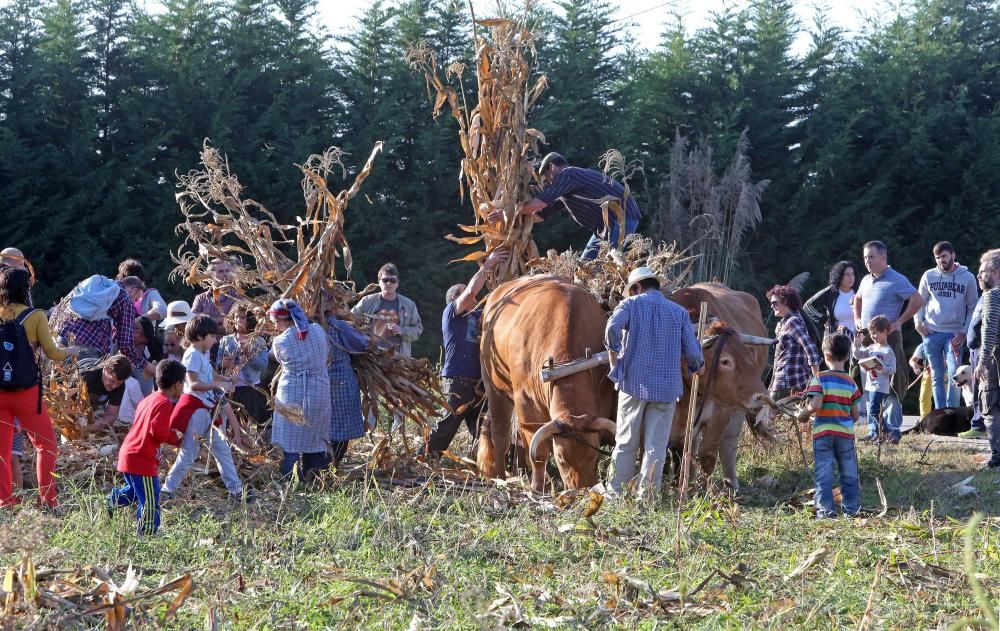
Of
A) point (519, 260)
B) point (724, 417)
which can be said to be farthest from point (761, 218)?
point (724, 417)

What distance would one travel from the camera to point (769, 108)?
59.4ft

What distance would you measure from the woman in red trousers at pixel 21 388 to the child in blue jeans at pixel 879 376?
6.68 meters

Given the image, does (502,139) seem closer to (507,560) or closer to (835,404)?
(835,404)

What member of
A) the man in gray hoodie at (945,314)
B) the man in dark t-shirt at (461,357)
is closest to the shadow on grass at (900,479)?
the man in gray hoodie at (945,314)

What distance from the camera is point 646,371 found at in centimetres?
727

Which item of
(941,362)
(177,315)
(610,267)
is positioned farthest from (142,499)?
(941,362)

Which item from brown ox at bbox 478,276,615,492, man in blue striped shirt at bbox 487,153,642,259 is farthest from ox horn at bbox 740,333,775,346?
man in blue striped shirt at bbox 487,153,642,259

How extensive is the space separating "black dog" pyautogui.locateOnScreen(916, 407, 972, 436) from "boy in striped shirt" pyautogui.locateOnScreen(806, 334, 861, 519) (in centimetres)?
392

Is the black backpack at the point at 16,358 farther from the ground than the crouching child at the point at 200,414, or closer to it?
farther from the ground

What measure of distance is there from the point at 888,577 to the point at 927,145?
13.4m

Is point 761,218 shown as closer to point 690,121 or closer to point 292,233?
point 690,121

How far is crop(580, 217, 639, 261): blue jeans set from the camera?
9.01 metres

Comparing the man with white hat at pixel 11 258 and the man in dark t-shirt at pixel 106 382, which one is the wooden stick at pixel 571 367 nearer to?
the man in dark t-shirt at pixel 106 382

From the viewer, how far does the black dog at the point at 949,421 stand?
10992 millimetres
